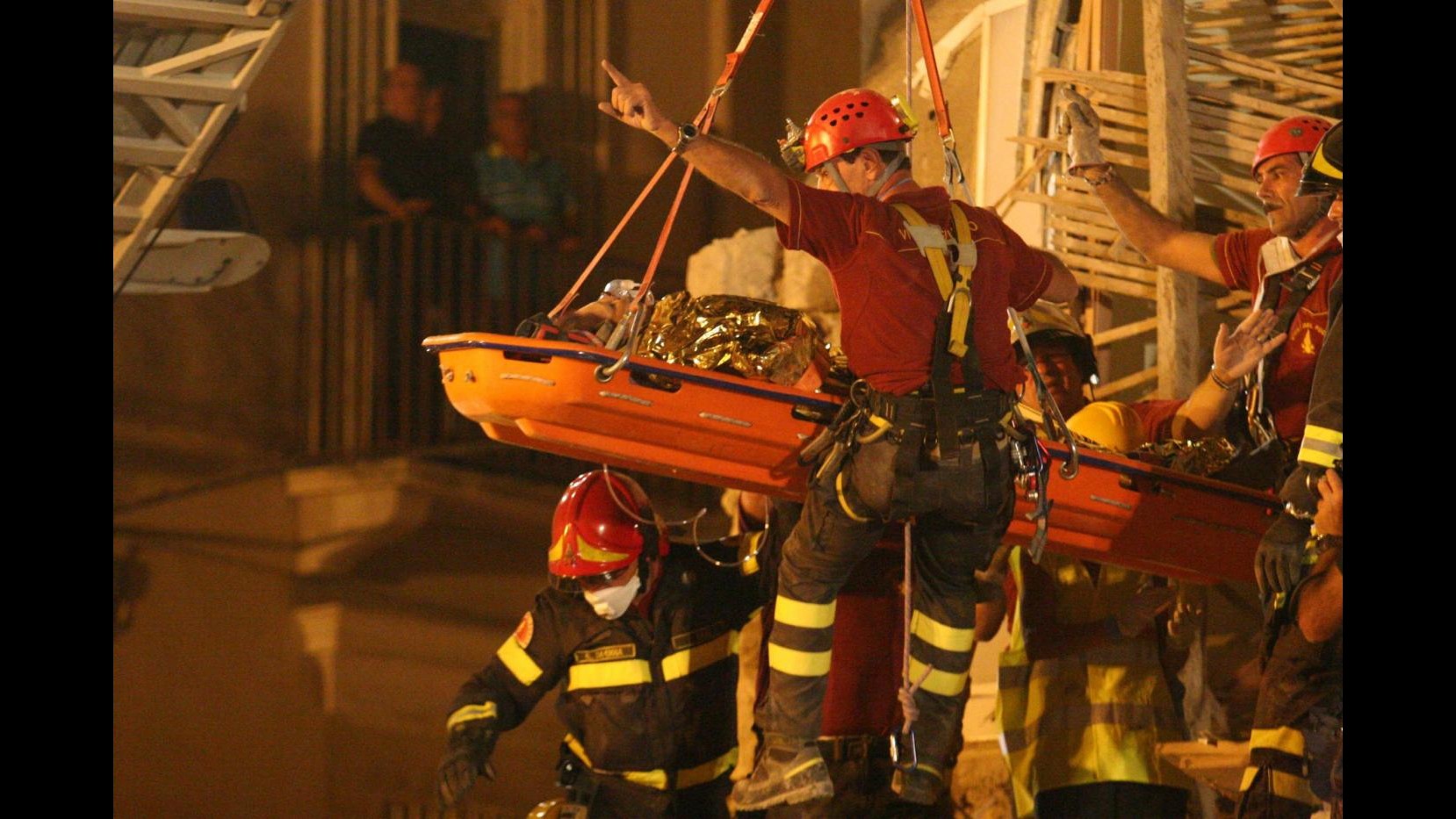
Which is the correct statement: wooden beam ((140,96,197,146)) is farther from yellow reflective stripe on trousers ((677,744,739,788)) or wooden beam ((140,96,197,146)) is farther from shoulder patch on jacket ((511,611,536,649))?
yellow reflective stripe on trousers ((677,744,739,788))

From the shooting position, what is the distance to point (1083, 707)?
4.86 meters

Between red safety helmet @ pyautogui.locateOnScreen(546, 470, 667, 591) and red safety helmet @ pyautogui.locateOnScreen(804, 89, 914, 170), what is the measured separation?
113 centimetres

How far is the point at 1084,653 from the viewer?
489 centimetres

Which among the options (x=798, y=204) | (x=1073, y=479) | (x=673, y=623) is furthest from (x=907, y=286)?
(x=673, y=623)

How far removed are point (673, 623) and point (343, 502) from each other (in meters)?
1.56

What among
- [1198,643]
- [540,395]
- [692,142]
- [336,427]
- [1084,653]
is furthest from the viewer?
[336,427]

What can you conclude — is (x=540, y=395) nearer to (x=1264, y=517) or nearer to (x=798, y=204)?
(x=798, y=204)

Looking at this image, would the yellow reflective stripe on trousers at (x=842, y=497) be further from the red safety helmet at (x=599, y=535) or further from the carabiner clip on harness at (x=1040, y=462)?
the red safety helmet at (x=599, y=535)

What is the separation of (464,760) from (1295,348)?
2410mm

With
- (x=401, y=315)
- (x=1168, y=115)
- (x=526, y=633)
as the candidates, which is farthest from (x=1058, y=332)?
(x=401, y=315)

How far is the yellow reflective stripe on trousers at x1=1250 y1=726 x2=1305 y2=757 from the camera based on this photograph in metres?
4.13

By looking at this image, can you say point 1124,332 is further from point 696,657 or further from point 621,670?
point 621,670

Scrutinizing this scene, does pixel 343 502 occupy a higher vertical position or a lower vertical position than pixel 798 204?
lower

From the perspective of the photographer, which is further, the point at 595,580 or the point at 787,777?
the point at 595,580
